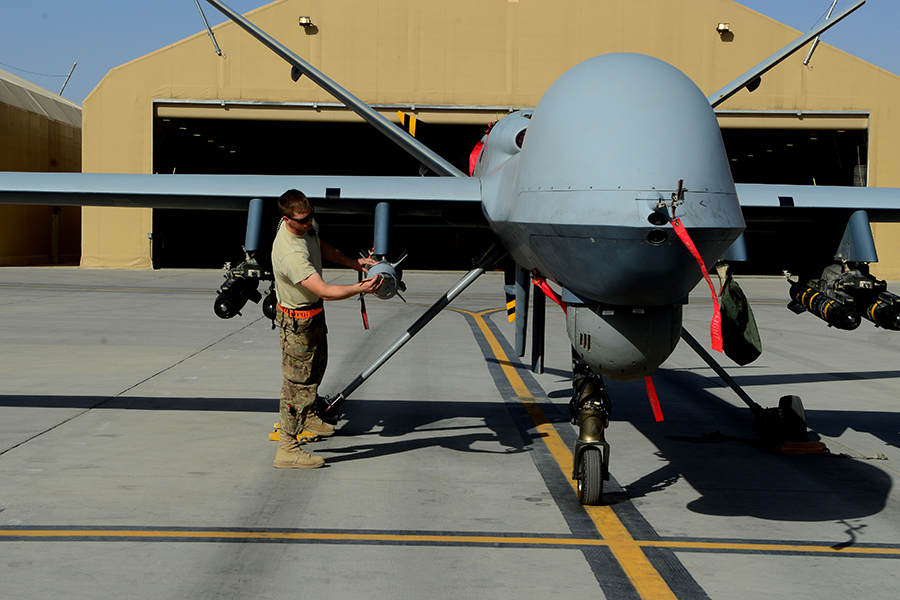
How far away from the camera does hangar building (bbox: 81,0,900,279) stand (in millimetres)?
30062

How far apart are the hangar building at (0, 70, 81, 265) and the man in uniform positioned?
32260 mm

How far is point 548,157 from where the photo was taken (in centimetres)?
507

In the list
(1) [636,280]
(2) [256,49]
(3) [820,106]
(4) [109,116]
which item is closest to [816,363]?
(1) [636,280]

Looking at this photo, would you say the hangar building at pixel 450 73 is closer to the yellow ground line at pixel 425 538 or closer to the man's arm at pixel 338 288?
the man's arm at pixel 338 288

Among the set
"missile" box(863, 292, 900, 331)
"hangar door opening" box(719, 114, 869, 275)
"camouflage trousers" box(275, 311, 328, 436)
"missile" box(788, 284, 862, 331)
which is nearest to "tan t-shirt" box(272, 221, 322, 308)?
"camouflage trousers" box(275, 311, 328, 436)

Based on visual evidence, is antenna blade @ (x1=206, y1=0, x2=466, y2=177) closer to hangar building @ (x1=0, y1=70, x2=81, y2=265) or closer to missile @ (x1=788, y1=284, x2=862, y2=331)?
missile @ (x1=788, y1=284, x2=862, y2=331)

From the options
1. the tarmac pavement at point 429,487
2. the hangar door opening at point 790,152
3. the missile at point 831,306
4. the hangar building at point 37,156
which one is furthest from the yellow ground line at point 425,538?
the hangar building at point 37,156

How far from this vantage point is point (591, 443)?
576cm

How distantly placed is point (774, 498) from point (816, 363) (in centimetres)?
758

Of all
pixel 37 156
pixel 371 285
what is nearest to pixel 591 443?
pixel 371 285

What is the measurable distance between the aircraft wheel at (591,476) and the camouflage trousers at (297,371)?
235 centimetres

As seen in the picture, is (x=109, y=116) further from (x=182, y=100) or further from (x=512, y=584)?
(x=512, y=584)

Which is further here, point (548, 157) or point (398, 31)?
point (398, 31)

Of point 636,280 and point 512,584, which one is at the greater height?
point 636,280
